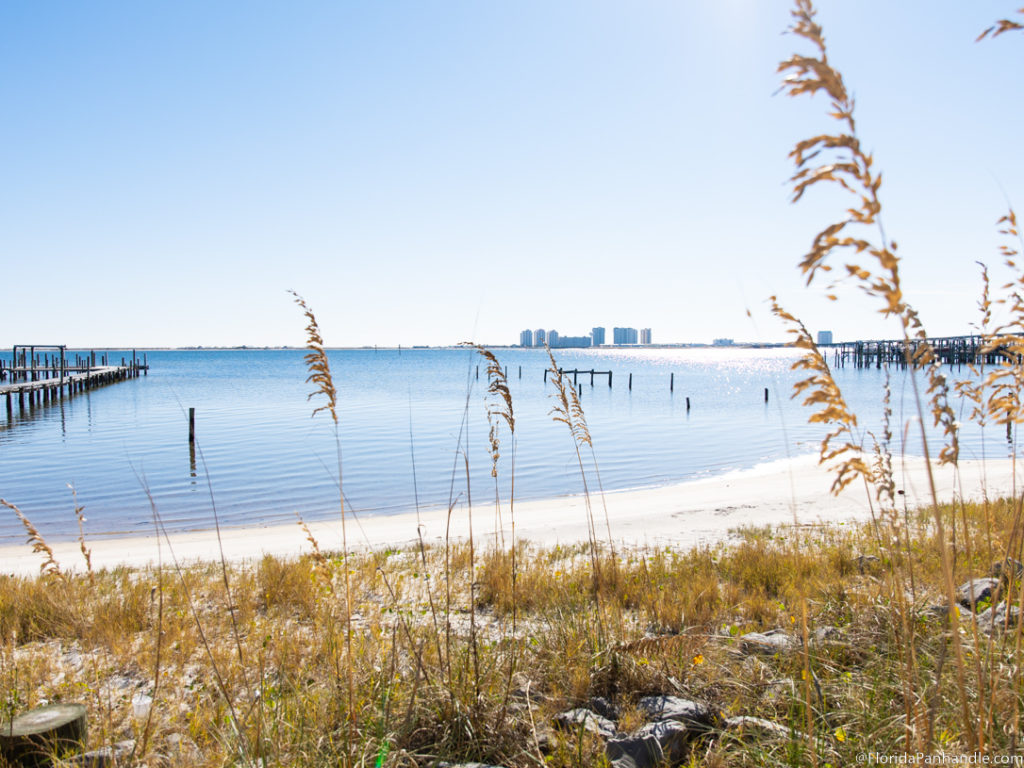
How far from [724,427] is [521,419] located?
11868 millimetres

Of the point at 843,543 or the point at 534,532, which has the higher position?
the point at 843,543

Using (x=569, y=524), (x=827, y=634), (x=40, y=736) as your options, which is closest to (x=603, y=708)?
(x=827, y=634)

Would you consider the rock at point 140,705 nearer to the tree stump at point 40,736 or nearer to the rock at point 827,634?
the tree stump at point 40,736

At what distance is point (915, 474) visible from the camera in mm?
18891

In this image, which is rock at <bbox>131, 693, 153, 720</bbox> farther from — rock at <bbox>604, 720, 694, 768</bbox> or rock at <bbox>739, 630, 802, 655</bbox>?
rock at <bbox>739, 630, 802, 655</bbox>

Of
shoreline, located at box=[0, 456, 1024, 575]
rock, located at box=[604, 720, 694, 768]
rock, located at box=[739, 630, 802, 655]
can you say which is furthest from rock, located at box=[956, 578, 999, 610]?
shoreline, located at box=[0, 456, 1024, 575]

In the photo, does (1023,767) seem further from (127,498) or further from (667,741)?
(127,498)

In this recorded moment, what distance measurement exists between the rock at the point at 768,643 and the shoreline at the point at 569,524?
188 inches

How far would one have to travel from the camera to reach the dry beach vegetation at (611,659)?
209 centimetres

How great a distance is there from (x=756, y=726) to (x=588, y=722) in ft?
2.84

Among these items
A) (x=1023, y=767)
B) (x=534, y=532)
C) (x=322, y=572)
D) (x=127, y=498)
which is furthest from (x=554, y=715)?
(x=127, y=498)

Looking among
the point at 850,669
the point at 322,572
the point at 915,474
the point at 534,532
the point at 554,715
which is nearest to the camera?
the point at 322,572

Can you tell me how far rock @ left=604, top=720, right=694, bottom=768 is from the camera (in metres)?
2.88

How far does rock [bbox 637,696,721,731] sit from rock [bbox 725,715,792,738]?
0.39 ft
